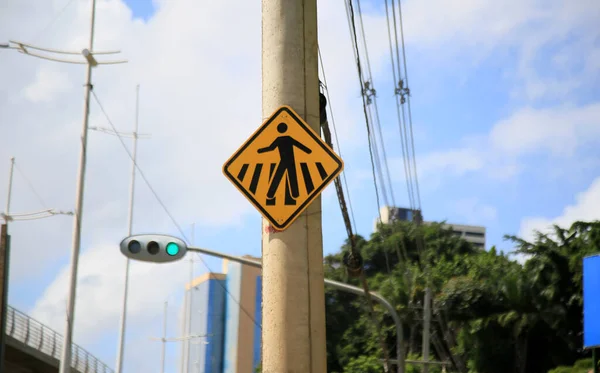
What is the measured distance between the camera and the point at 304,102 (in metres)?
6.21

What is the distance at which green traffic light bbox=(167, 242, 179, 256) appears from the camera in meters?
14.1

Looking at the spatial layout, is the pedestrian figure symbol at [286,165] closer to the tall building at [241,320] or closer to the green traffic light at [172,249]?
the green traffic light at [172,249]

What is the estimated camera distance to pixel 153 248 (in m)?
14.1

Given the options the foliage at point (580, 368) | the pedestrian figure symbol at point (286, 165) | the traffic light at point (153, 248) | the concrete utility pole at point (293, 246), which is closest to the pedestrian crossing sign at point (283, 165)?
the pedestrian figure symbol at point (286, 165)

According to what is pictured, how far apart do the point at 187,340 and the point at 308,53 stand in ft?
248

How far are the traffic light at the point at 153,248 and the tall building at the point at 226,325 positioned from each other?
2448 inches

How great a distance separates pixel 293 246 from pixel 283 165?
0.55 m

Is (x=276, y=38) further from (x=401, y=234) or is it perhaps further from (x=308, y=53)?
(x=401, y=234)

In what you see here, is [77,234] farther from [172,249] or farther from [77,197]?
[172,249]

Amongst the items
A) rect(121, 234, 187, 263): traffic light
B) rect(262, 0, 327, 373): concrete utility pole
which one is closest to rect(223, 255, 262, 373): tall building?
rect(121, 234, 187, 263): traffic light

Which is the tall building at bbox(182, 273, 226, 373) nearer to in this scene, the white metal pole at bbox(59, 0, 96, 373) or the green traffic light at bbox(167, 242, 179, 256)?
the white metal pole at bbox(59, 0, 96, 373)

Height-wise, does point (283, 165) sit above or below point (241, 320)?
below

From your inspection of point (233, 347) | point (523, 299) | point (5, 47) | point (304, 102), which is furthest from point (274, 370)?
point (233, 347)

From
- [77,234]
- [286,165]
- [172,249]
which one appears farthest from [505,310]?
[286,165]
